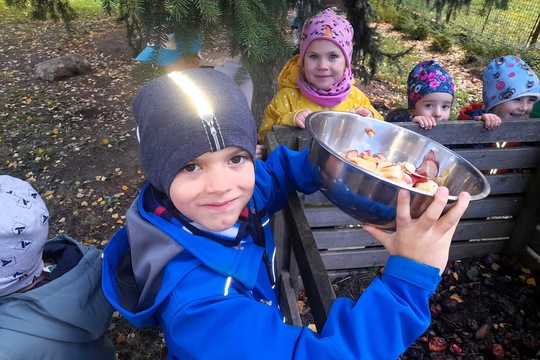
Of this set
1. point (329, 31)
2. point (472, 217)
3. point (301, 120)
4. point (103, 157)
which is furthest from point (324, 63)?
point (103, 157)

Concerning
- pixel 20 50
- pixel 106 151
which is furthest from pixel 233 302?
pixel 20 50

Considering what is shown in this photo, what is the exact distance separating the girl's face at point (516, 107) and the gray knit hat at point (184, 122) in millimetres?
2632

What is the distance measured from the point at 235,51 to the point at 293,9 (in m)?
1.44

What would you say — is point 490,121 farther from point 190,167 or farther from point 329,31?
point 190,167

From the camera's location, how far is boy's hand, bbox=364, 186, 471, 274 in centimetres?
96

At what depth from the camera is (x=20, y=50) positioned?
27.0ft

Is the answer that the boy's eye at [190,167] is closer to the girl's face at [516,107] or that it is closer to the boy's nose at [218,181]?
the boy's nose at [218,181]

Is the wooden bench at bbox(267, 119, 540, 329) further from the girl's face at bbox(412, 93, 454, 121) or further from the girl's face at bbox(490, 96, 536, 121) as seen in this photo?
the girl's face at bbox(412, 93, 454, 121)

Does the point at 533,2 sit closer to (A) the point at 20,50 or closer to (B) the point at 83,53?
(B) the point at 83,53

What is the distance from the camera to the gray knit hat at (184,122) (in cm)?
106

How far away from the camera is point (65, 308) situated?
4.56ft

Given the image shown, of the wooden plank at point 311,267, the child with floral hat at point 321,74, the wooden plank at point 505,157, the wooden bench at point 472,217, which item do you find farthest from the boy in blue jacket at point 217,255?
the wooden plank at point 505,157

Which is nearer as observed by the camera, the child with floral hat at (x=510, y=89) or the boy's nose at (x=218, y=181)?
the boy's nose at (x=218, y=181)

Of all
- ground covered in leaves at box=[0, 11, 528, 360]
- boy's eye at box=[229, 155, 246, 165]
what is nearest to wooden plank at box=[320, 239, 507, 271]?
ground covered in leaves at box=[0, 11, 528, 360]
